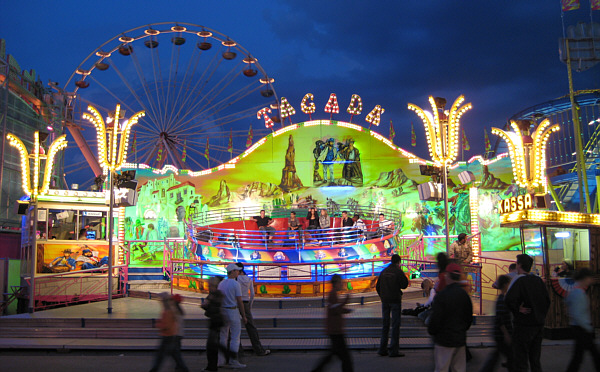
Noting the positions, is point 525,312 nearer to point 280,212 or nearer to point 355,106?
point 280,212

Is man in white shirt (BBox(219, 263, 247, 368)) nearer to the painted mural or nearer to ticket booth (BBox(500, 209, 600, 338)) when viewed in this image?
ticket booth (BBox(500, 209, 600, 338))

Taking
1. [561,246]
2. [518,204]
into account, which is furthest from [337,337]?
[561,246]

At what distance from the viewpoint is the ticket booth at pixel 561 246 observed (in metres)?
12.1

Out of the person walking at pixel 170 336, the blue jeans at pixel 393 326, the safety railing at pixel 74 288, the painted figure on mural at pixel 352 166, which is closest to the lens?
the person walking at pixel 170 336

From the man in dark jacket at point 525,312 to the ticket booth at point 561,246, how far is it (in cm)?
516

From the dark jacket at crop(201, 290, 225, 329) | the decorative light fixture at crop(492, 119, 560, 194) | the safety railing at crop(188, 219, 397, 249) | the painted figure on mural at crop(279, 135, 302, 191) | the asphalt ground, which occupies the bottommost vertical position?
the asphalt ground

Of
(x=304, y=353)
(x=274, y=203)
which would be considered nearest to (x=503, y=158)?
(x=274, y=203)

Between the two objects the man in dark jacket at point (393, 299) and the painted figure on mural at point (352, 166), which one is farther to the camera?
the painted figure on mural at point (352, 166)

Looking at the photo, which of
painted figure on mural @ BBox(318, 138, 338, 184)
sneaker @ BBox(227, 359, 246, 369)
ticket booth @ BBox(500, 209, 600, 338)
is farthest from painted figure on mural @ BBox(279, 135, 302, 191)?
sneaker @ BBox(227, 359, 246, 369)

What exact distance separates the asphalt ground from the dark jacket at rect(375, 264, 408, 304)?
108 cm

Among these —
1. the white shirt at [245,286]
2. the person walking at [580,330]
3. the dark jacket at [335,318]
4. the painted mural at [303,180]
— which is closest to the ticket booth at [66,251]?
the painted mural at [303,180]

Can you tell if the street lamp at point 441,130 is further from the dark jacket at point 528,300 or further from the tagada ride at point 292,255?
the dark jacket at point 528,300

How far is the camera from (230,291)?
9664 millimetres

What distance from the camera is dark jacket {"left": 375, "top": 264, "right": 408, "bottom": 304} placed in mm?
10328
